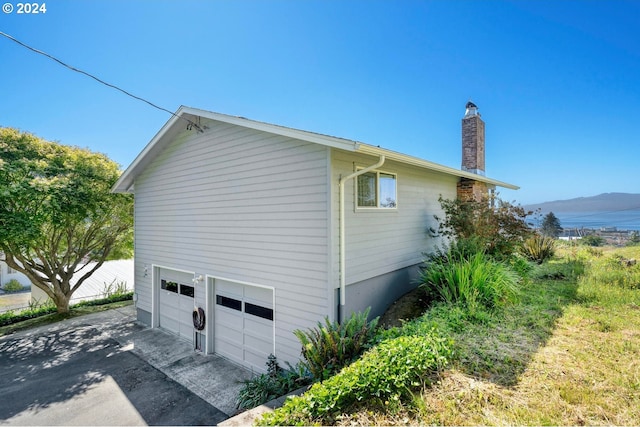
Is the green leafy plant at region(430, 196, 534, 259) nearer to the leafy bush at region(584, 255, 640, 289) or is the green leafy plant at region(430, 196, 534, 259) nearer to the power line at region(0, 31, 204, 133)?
the leafy bush at region(584, 255, 640, 289)

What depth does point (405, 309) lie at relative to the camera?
6.50 meters

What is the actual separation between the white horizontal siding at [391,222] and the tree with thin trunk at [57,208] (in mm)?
9788

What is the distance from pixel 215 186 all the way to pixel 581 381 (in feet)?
24.6

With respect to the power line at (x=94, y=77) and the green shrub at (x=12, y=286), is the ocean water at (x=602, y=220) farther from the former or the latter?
the green shrub at (x=12, y=286)

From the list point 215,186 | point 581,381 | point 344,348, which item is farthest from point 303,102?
point 581,381

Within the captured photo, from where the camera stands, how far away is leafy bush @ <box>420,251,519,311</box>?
19.1 ft

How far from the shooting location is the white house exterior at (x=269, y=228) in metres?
5.41

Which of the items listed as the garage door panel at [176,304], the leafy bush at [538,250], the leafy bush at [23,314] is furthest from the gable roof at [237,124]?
the leafy bush at [23,314]

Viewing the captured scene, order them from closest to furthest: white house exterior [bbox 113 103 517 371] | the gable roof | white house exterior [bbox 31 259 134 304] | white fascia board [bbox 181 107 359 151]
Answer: white fascia board [bbox 181 107 359 151], the gable roof, white house exterior [bbox 113 103 517 371], white house exterior [bbox 31 259 134 304]

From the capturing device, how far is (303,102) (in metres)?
12.4

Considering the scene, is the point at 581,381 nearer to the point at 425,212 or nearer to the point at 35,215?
the point at 425,212

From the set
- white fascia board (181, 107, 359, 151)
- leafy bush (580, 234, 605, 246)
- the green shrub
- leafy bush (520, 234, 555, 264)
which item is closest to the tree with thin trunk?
white fascia board (181, 107, 359, 151)

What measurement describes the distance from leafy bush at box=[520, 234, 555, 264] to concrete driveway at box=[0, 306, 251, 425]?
11.6 meters

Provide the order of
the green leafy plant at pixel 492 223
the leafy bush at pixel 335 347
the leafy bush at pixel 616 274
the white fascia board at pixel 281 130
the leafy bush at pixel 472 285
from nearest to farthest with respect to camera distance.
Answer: the leafy bush at pixel 335 347, the white fascia board at pixel 281 130, the leafy bush at pixel 472 285, the leafy bush at pixel 616 274, the green leafy plant at pixel 492 223
